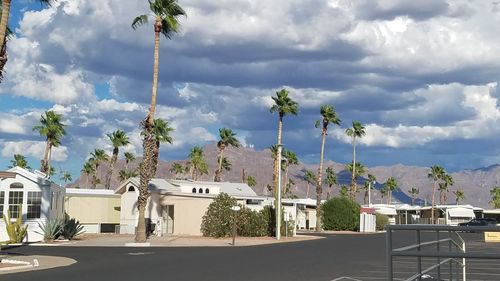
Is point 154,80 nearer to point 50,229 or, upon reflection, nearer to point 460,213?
point 50,229

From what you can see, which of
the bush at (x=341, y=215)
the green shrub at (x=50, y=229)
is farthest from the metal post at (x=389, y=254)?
the bush at (x=341, y=215)

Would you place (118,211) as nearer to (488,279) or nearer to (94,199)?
(94,199)

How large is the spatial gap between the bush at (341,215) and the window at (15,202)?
135ft

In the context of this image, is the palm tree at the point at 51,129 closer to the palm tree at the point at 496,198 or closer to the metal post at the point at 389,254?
the metal post at the point at 389,254

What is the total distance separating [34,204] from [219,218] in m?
13.6

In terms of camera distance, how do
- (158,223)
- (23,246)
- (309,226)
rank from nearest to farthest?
1. (23,246)
2. (158,223)
3. (309,226)

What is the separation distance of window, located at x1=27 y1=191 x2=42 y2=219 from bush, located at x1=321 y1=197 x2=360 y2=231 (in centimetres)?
4007

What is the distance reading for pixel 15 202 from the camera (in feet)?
131

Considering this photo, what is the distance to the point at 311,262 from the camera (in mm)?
25422

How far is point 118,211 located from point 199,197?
10.9 metres

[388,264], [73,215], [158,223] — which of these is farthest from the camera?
[73,215]

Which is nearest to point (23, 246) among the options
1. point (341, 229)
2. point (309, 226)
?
point (341, 229)

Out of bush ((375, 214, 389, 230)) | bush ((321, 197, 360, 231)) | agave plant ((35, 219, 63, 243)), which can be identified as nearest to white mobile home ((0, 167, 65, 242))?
agave plant ((35, 219, 63, 243))

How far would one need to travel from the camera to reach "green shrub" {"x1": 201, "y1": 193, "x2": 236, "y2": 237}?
48.4 m
